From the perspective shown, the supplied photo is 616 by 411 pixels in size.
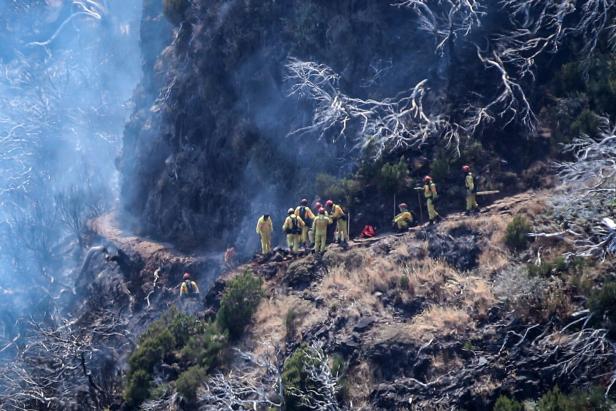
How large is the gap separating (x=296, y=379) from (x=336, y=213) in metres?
5.68

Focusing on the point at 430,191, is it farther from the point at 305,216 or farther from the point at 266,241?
the point at 266,241

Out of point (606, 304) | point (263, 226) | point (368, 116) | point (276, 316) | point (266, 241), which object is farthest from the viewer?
point (368, 116)

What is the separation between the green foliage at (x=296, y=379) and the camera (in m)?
14.8

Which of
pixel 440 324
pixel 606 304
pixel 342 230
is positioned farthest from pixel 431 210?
pixel 606 304

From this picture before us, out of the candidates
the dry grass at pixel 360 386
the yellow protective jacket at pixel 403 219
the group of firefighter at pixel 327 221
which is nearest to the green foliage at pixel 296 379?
the dry grass at pixel 360 386

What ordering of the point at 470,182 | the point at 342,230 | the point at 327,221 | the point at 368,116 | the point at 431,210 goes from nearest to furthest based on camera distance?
the point at 470,182 → the point at 431,210 → the point at 327,221 → the point at 342,230 → the point at 368,116

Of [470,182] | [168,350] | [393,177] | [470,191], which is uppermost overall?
[393,177]

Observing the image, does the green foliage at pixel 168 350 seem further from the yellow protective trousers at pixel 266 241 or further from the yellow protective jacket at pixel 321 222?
the yellow protective jacket at pixel 321 222

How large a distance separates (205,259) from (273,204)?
3339mm

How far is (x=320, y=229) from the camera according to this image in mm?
19094

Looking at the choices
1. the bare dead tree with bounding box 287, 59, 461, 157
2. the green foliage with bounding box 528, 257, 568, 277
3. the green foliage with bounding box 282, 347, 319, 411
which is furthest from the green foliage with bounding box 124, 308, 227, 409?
the green foliage with bounding box 528, 257, 568, 277

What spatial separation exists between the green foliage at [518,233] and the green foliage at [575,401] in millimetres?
4604

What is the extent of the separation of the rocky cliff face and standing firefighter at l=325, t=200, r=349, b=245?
280 centimetres

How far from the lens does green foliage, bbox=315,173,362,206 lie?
823 inches
